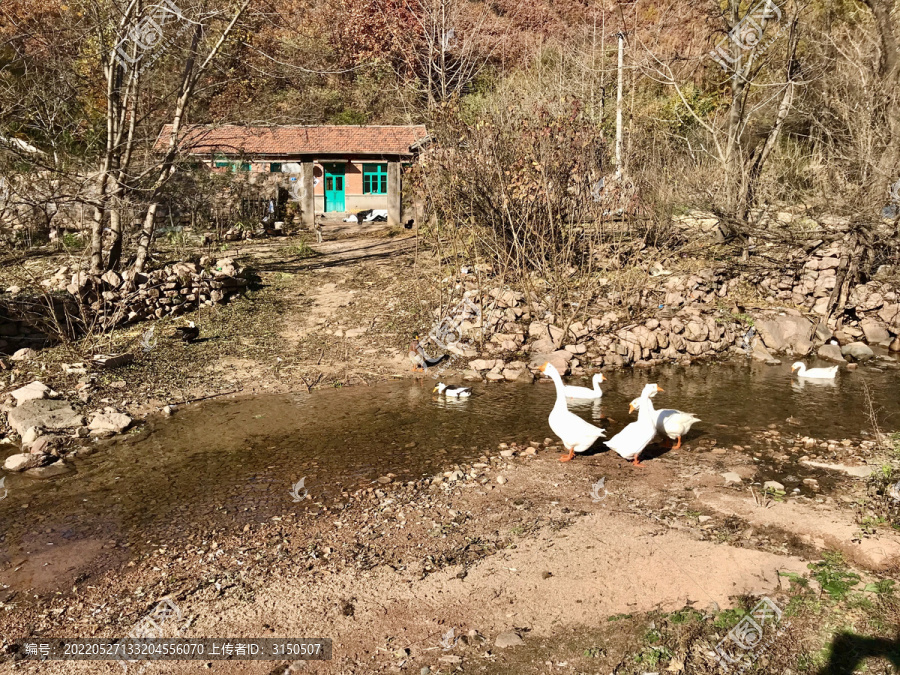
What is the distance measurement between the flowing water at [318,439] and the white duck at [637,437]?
1.55m

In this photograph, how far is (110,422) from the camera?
31.4ft

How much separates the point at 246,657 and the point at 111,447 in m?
5.32

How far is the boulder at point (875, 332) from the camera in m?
14.0

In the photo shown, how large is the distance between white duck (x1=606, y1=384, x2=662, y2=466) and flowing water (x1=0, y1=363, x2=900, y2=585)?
1549 mm

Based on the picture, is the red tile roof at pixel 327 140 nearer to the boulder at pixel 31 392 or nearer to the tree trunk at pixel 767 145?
the tree trunk at pixel 767 145

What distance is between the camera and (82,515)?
7309 mm

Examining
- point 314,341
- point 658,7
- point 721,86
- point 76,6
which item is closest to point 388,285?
point 314,341

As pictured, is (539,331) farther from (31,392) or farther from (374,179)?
(374,179)

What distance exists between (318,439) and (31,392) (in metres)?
4.49

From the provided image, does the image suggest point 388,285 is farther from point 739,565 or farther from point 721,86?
point 721,86

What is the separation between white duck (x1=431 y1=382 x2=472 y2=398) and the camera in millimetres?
11000

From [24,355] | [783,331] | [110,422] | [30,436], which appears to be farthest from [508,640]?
[783,331]

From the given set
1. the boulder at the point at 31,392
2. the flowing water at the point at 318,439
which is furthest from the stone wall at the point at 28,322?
the flowing water at the point at 318,439

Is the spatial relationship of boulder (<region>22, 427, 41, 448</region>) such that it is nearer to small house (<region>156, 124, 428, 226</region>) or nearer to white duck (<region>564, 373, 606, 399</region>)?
white duck (<region>564, 373, 606, 399</region>)
